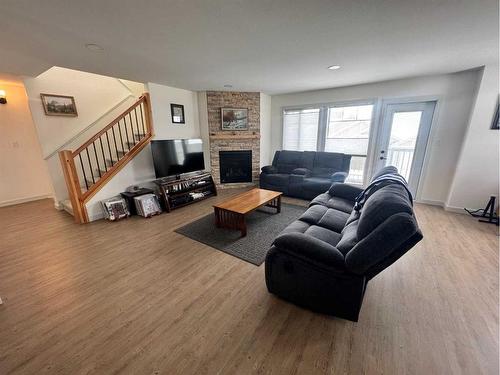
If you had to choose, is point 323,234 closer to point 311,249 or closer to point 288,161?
point 311,249

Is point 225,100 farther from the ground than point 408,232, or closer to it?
farther from the ground

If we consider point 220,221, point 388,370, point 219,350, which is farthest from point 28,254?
point 388,370

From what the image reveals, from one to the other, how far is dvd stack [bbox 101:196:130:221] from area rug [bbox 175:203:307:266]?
1166 millimetres

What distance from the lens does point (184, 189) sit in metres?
4.14

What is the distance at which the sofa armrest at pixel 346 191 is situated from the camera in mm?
2921

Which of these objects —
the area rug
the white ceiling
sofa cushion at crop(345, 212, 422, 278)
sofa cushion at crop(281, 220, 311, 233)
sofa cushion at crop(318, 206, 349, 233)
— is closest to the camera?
sofa cushion at crop(345, 212, 422, 278)

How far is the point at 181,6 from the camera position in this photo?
1.62 metres

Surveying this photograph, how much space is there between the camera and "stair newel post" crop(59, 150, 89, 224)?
3.07 metres

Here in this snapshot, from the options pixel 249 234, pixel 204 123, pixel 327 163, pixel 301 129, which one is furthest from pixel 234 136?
pixel 249 234

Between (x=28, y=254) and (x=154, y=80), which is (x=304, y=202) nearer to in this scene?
(x=154, y=80)

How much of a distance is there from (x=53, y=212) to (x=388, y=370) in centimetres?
524

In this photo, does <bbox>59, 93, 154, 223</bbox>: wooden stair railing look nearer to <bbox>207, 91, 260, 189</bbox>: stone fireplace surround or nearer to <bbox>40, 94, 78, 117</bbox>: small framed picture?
<bbox>40, 94, 78, 117</bbox>: small framed picture

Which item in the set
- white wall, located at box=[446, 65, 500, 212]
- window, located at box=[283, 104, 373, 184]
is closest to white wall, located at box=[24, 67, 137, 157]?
window, located at box=[283, 104, 373, 184]

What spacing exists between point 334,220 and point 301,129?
357 cm
